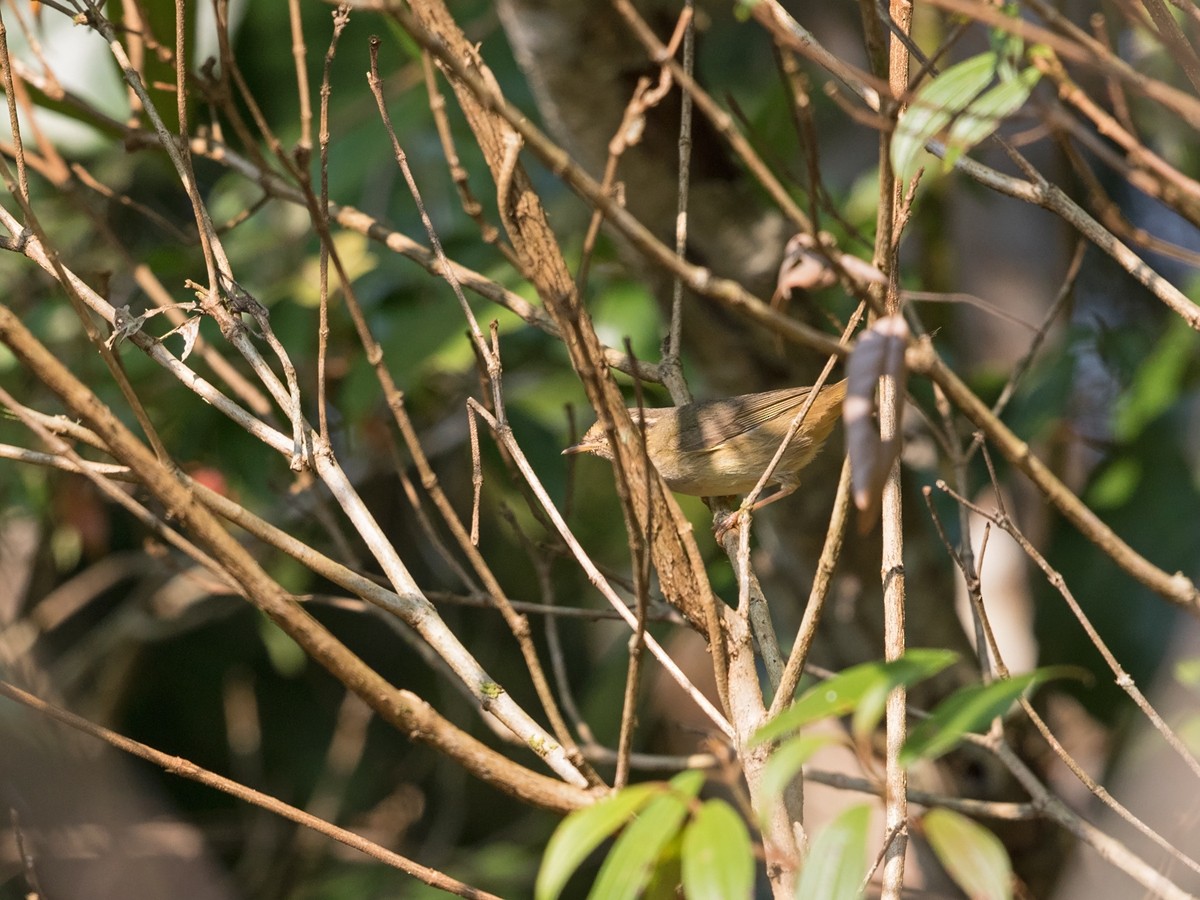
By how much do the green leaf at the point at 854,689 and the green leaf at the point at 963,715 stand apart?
43 millimetres

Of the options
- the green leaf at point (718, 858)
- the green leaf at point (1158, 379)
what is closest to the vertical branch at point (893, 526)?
the green leaf at point (718, 858)

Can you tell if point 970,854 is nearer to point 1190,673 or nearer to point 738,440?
point 1190,673

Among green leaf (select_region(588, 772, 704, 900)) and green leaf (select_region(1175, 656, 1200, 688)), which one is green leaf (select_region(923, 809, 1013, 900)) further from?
green leaf (select_region(1175, 656, 1200, 688))

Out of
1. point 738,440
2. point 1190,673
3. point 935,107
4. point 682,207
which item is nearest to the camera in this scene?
point 935,107

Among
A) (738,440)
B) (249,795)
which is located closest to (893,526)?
(249,795)

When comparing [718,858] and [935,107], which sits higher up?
[935,107]

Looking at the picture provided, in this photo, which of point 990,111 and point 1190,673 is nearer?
point 990,111

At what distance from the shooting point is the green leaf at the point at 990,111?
1339 mm

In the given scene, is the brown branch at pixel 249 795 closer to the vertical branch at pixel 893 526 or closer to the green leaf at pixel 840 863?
the vertical branch at pixel 893 526

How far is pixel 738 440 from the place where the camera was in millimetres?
3754

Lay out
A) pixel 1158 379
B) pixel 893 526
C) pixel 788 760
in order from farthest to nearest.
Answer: pixel 1158 379, pixel 893 526, pixel 788 760

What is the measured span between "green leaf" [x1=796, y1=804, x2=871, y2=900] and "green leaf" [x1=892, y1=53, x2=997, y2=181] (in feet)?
2.29

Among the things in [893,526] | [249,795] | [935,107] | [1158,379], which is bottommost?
[249,795]

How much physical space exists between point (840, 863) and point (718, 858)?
0.11m
